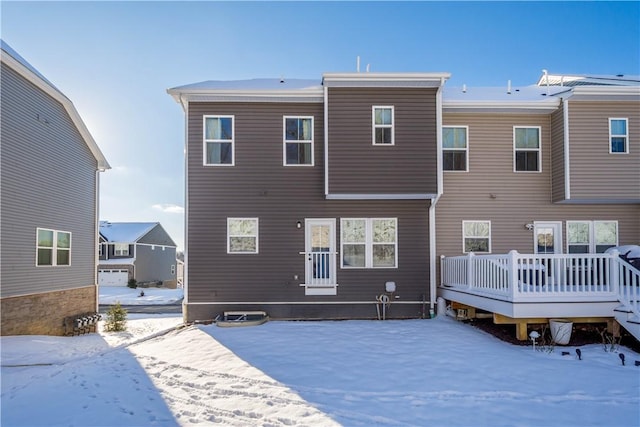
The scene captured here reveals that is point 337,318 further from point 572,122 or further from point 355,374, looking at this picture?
point 572,122

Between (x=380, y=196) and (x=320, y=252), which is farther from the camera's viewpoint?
(x=320, y=252)

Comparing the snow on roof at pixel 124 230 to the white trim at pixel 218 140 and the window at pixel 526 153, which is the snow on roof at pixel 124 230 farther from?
the window at pixel 526 153

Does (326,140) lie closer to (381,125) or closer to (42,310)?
(381,125)

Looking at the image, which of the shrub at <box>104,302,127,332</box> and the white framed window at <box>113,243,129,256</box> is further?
the white framed window at <box>113,243,129,256</box>

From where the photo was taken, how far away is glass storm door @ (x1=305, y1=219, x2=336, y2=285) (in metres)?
9.59

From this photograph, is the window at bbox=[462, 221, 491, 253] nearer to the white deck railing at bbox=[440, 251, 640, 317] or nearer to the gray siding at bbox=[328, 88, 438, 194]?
the gray siding at bbox=[328, 88, 438, 194]

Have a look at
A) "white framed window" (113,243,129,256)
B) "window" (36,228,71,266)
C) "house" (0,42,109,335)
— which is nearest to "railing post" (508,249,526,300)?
"house" (0,42,109,335)

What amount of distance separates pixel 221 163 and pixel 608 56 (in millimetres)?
14911

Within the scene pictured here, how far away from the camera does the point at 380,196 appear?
368 inches

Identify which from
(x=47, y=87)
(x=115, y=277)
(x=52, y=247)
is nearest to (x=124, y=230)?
(x=115, y=277)

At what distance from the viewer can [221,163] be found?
378 inches

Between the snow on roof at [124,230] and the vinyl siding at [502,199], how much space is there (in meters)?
24.3

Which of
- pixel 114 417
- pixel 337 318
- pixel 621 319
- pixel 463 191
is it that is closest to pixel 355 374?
pixel 114 417

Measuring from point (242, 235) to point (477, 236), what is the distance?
6502 millimetres
